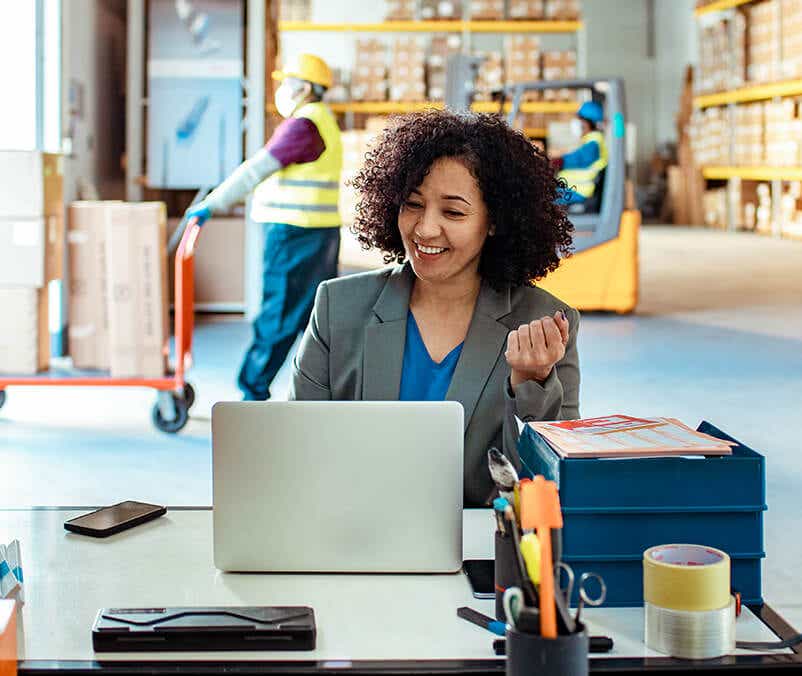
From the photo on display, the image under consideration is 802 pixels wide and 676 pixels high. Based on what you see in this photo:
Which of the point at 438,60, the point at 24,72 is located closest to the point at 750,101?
the point at 438,60

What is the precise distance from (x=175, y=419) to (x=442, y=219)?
3.00m

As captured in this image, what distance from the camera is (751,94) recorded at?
15250 mm

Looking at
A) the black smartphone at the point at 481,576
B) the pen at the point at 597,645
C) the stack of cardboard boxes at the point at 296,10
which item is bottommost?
the pen at the point at 597,645

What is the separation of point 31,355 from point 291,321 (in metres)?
1.05

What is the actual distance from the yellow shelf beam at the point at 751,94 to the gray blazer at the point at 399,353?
12275mm

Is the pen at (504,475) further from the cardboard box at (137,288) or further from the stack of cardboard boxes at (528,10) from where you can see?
the stack of cardboard boxes at (528,10)

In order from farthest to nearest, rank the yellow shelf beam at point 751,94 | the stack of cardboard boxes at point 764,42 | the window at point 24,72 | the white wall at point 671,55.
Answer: the white wall at point 671,55 → the stack of cardboard boxes at point 764,42 → the yellow shelf beam at point 751,94 → the window at point 24,72

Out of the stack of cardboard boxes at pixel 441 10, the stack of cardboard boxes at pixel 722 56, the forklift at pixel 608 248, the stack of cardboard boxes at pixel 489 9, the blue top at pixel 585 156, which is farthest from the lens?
the stack of cardboard boxes at pixel 441 10

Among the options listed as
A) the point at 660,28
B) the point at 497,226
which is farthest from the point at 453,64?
the point at 660,28

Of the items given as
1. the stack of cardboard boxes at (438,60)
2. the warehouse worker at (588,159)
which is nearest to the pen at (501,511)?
the warehouse worker at (588,159)

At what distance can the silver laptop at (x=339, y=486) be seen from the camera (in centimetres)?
156

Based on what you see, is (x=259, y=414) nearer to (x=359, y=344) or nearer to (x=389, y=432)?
(x=389, y=432)

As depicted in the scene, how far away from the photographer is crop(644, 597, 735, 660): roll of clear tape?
1.37 meters

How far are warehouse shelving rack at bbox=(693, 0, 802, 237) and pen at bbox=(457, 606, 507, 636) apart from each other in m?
13.0
